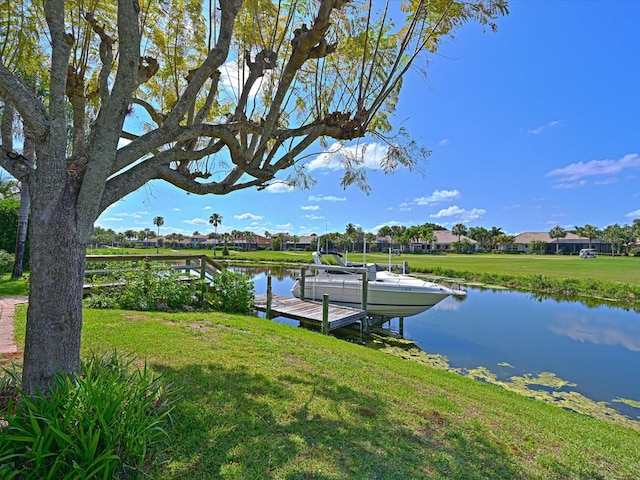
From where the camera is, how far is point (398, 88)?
5.66 metres

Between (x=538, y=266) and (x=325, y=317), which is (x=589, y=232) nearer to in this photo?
(x=538, y=266)

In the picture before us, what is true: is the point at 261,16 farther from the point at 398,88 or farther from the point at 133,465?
the point at 133,465

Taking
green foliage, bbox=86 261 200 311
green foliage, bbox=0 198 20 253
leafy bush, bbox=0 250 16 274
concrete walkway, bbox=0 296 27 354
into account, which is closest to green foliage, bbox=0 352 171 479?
concrete walkway, bbox=0 296 27 354

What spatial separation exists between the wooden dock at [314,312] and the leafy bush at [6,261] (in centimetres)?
1022

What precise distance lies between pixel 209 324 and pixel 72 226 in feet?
15.0

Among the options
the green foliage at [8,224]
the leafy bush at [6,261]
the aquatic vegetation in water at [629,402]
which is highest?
the green foliage at [8,224]

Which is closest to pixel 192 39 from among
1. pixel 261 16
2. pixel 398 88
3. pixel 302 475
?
pixel 261 16

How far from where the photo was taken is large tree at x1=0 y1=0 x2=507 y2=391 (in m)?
2.57

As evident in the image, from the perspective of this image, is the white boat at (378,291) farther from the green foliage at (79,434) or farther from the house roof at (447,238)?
the house roof at (447,238)

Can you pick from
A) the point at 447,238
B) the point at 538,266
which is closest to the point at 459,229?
the point at 447,238

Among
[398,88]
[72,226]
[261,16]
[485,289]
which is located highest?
[261,16]

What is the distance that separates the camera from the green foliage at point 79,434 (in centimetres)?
199

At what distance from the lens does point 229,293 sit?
9.27 meters

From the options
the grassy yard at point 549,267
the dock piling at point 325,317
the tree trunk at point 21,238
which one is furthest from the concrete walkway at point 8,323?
the grassy yard at point 549,267
